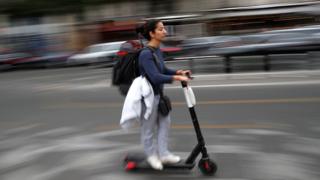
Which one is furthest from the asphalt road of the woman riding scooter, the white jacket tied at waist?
the white jacket tied at waist

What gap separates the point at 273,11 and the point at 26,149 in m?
27.9

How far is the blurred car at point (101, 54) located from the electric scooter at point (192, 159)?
20174 mm

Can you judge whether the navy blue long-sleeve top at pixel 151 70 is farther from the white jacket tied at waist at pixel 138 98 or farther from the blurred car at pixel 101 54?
the blurred car at pixel 101 54

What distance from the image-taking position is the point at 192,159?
18.9 feet

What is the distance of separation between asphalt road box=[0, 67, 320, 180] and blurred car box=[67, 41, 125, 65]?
500 inches

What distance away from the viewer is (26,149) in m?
7.61

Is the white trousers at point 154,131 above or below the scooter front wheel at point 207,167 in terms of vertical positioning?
above

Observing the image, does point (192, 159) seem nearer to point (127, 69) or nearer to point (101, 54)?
point (127, 69)

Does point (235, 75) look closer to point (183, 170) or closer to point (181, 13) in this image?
point (183, 170)

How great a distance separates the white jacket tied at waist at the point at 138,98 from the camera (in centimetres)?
558

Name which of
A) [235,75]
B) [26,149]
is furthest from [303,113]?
[235,75]

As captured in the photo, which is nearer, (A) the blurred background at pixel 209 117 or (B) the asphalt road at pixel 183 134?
(B) the asphalt road at pixel 183 134

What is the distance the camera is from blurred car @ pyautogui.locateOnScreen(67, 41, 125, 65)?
26344 mm

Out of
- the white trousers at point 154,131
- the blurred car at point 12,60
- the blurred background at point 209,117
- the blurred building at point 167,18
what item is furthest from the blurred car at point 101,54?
the white trousers at point 154,131
